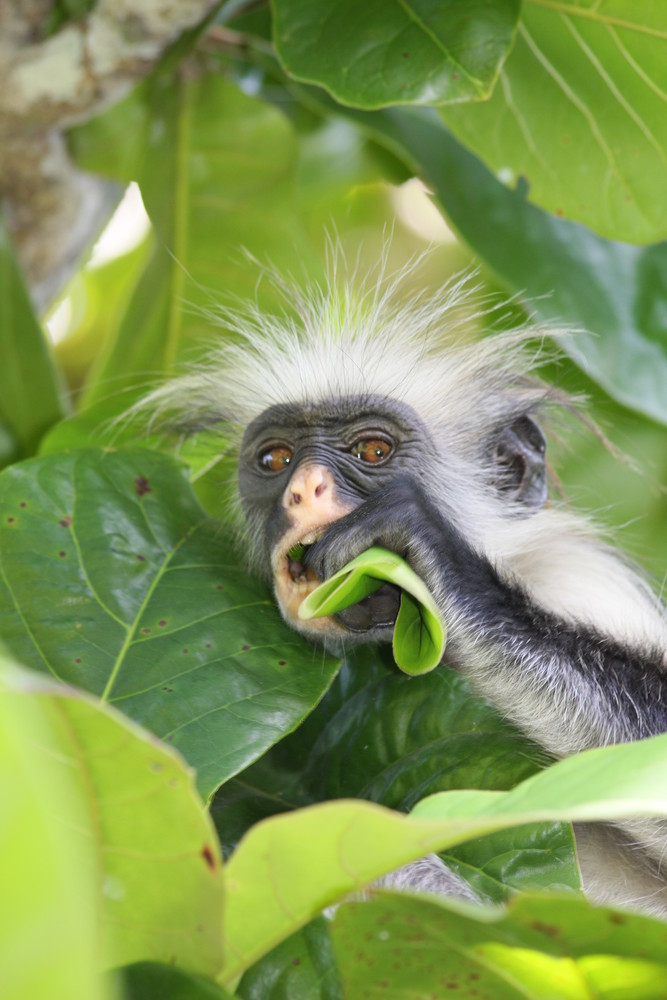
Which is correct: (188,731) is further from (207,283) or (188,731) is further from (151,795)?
(207,283)

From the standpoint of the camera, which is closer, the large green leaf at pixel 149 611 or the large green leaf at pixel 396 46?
the large green leaf at pixel 149 611

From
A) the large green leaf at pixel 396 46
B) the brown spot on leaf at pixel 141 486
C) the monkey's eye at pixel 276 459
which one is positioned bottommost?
the monkey's eye at pixel 276 459

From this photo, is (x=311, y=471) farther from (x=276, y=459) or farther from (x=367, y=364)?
(x=367, y=364)

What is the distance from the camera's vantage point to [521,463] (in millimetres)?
2234

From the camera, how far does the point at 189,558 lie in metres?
1.55

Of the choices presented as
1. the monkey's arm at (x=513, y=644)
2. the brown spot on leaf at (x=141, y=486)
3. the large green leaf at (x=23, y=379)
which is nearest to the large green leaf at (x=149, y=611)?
the brown spot on leaf at (x=141, y=486)

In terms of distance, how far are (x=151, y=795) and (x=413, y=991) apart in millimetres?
300

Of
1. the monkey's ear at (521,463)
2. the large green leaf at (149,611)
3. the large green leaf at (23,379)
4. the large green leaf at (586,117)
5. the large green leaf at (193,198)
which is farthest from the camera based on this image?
the large green leaf at (193,198)

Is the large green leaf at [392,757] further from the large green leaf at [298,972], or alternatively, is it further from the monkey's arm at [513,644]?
the large green leaf at [298,972]

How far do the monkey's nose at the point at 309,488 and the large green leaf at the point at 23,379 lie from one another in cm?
87

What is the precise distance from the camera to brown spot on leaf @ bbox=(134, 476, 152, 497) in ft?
5.19

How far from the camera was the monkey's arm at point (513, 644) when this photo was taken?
1.65 metres

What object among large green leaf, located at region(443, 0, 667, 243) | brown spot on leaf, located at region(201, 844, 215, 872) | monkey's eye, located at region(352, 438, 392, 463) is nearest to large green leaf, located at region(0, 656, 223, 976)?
brown spot on leaf, located at region(201, 844, 215, 872)

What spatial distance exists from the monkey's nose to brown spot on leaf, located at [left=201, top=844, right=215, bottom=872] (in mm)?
939
